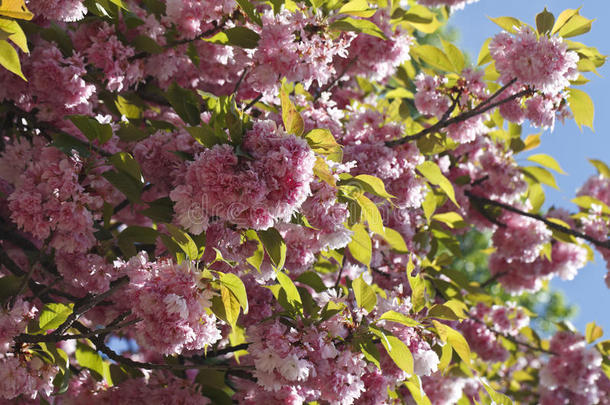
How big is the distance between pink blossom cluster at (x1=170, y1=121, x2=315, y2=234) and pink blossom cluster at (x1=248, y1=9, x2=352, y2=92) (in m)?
0.56

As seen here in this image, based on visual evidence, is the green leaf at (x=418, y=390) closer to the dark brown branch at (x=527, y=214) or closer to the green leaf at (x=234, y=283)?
the green leaf at (x=234, y=283)

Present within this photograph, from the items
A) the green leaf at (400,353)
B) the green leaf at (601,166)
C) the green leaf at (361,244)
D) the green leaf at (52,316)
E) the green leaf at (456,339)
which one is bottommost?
the green leaf at (52,316)

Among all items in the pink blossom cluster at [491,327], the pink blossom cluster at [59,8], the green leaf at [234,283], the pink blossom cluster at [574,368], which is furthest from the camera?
the pink blossom cluster at [491,327]

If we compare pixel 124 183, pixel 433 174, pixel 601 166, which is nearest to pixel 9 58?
pixel 124 183

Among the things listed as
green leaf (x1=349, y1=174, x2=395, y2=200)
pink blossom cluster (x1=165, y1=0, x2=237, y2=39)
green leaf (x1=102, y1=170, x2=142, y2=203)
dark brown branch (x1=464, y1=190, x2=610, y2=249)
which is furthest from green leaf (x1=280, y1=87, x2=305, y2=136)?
dark brown branch (x1=464, y1=190, x2=610, y2=249)

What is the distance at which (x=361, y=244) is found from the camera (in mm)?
2266

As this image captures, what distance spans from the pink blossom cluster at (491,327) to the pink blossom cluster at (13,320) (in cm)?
319

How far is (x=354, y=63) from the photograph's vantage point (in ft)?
10.2

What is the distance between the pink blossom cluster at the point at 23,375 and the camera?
6.23 ft

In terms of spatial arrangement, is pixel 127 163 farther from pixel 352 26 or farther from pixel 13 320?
pixel 352 26

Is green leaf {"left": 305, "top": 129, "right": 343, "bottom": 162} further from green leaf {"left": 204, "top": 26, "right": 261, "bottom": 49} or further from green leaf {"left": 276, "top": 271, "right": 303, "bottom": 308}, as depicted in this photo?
green leaf {"left": 204, "top": 26, "right": 261, "bottom": 49}

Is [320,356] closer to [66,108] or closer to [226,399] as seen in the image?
[226,399]

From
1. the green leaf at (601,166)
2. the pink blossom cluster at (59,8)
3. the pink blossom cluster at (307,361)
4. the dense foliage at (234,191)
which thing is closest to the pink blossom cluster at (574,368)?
the green leaf at (601,166)

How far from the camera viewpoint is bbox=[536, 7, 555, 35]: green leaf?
2.39 metres
